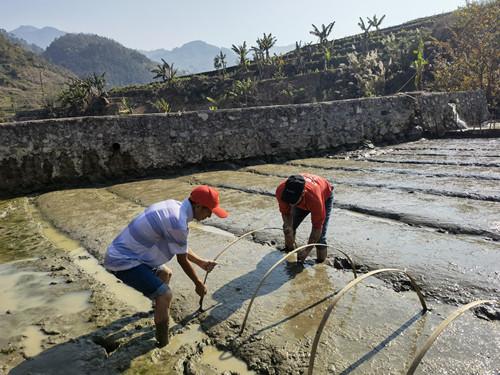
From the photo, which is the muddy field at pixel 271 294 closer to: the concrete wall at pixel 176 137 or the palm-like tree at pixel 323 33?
the concrete wall at pixel 176 137

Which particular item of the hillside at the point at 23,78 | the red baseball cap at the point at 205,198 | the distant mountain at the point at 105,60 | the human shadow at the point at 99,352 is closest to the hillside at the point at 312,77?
the hillside at the point at 23,78

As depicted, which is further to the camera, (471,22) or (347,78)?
(347,78)

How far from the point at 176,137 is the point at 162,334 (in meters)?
7.91

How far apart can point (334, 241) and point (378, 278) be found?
1.14 meters

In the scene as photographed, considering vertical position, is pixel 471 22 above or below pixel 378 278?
above

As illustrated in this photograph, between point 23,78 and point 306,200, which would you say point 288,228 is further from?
point 23,78

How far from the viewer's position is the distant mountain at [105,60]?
165m

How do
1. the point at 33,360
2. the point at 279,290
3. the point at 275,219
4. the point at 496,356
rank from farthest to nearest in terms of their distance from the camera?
the point at 275,219, the point at 279,290, the point at 33,360, the point at 496,356

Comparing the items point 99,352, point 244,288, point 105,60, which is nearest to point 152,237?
point 99,352

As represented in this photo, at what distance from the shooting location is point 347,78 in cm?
3931

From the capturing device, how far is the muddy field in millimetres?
2988

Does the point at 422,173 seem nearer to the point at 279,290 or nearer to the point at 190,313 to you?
the point at 279,290

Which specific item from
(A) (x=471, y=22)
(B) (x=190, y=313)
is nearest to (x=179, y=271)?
(B) (x=190, y=313)

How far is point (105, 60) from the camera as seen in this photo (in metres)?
173
